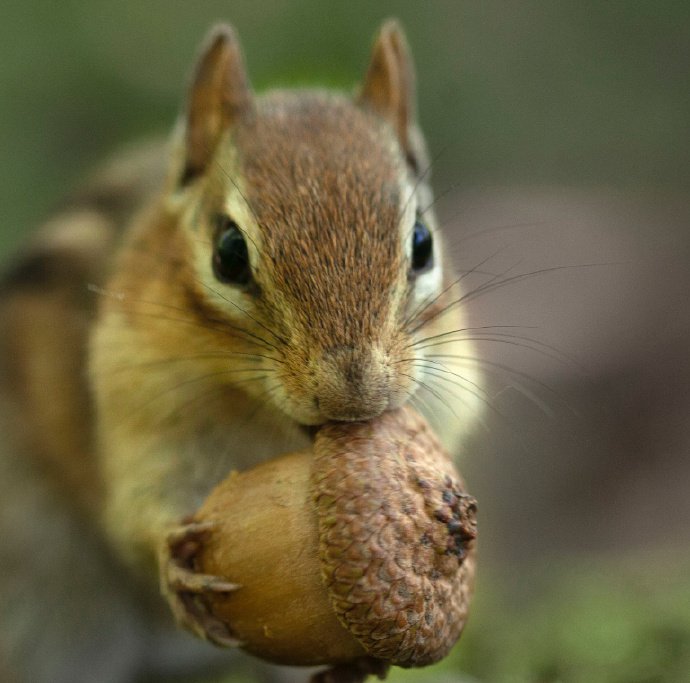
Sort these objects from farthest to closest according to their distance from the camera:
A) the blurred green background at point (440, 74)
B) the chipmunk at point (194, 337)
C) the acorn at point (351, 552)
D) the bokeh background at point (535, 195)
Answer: the blurred green background at point (440, 74) → the bokeh background at point (535, 195) → the chipmunk at point (194, 337) → the acorn at point (351, 552)

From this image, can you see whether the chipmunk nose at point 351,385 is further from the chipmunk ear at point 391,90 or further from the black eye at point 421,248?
the chipmunk ear at point 391,90

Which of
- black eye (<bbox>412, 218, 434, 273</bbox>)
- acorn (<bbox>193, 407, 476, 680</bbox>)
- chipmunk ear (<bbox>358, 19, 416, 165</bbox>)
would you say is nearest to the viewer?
acorn (<bbox>193, 407, 476, 680</bbox>)

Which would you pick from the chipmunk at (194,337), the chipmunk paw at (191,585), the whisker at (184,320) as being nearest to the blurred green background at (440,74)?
the chipmunk at (194,337)

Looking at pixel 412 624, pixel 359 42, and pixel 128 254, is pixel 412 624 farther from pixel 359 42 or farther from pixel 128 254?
pixel 359 42

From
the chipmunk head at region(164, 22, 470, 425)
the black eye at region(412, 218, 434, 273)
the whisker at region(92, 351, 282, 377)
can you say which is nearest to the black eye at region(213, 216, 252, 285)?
the chipmunk head at region(164, 22, 470, 425)

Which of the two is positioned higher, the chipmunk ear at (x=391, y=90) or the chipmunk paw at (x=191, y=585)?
the chipmunk ear at (x=391, y=90)

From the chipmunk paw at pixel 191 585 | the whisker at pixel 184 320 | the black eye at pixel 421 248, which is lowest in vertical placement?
the chipmunk paw at pixel 191 585

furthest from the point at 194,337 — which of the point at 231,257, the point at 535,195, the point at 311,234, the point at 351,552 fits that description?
the point at 535,195

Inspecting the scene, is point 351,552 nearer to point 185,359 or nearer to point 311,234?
point 311,234

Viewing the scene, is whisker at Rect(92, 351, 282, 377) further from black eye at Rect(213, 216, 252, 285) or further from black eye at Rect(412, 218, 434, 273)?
black eye at Rect(412, 218, 434, 273)
